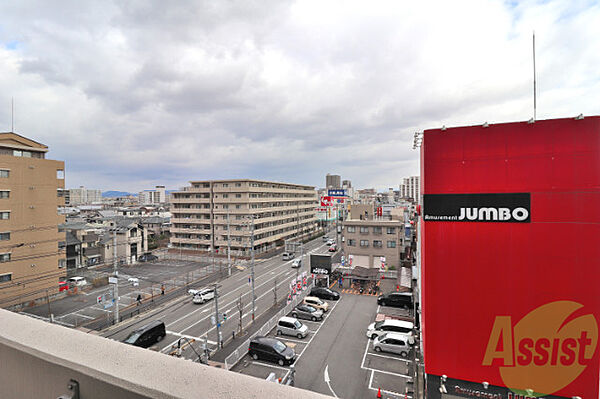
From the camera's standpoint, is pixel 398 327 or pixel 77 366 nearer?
pixel 77 366

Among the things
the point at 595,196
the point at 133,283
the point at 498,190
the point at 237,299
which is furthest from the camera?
the point at 133,283

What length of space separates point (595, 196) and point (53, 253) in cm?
3021

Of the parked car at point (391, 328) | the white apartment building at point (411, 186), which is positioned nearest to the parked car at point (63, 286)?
the parked car at point (391, 328)

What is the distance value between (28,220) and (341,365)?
23604 millimetres

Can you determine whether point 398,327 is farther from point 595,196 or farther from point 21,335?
point 21,335

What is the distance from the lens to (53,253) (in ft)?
70.8

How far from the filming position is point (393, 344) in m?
12.9

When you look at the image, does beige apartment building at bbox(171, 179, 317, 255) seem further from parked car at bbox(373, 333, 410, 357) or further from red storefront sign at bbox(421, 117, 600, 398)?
red storefront sign at bbox(421, 117, 600, 398)

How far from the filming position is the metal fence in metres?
12.2

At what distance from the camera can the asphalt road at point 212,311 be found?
49.2ft

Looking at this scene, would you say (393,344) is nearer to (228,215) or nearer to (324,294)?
(324,294)

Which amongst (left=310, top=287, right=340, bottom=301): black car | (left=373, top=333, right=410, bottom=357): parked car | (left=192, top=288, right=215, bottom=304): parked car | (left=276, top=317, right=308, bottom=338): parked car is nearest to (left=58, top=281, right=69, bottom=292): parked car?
(left=192, top=288, right=215, bottom=304): parked car

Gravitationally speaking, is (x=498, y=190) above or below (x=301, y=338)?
above

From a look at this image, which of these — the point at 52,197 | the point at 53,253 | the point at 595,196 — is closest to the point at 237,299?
the point at 53,253
